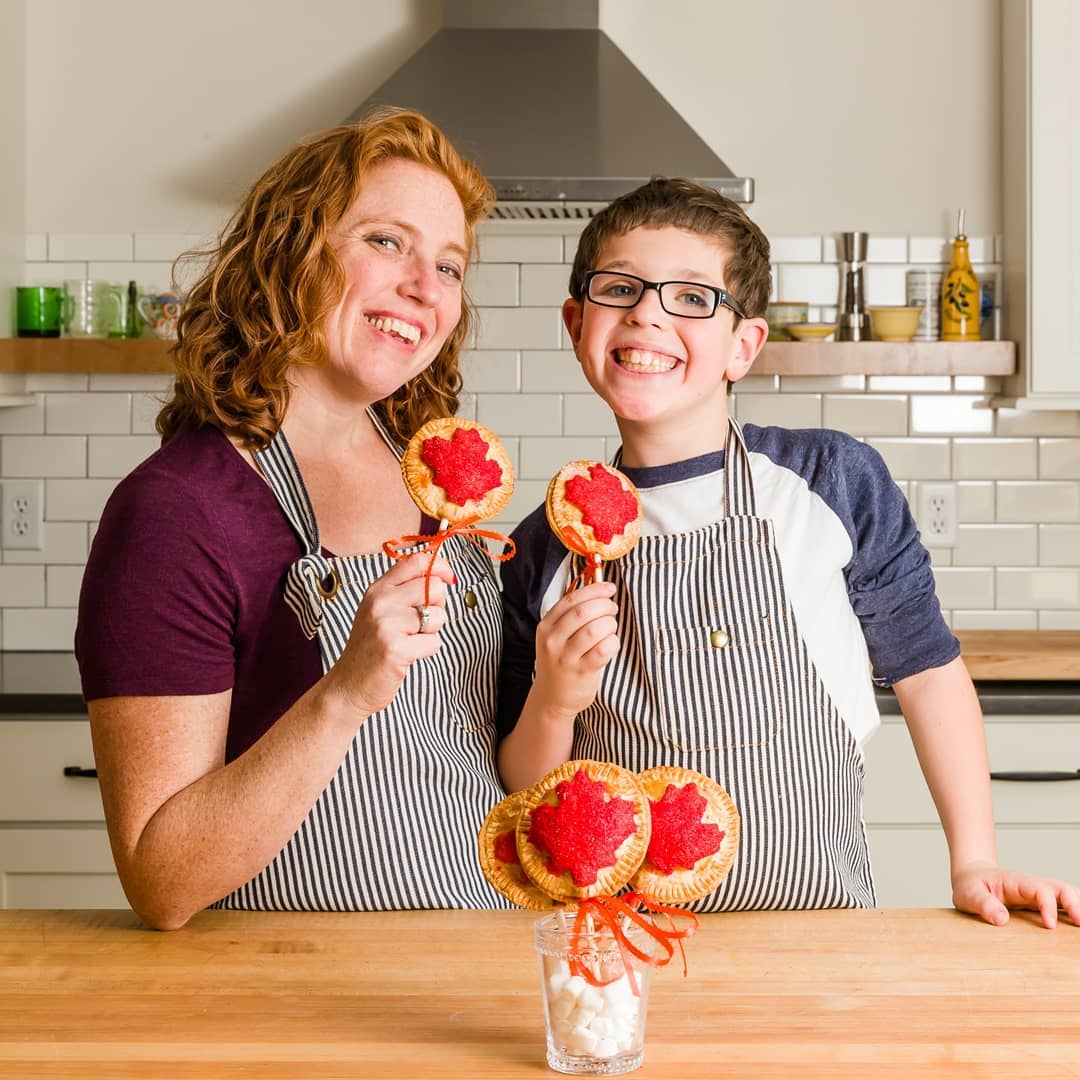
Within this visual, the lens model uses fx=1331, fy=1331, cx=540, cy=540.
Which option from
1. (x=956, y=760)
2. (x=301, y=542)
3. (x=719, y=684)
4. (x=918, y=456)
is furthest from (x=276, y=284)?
(x=918, y=456)

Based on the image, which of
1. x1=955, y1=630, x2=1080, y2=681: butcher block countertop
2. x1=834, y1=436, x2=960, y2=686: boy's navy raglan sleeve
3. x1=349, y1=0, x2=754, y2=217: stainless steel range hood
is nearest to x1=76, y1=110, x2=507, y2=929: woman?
x1=834, y1=436, x2=960, y2=686: boy's navy raglan sleeve

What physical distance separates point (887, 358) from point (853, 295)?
207 mm

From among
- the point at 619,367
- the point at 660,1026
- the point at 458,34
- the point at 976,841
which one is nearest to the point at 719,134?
the point at 458,34

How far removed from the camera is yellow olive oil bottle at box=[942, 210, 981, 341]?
3.27 metres

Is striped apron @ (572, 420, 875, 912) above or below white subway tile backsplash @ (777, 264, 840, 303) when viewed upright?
below

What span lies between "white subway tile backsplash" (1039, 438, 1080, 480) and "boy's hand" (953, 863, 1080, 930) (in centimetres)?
224

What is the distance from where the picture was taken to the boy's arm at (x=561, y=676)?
124 centimetres

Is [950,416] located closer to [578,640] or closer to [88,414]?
[88,414]

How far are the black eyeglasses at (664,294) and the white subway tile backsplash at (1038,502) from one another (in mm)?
2092

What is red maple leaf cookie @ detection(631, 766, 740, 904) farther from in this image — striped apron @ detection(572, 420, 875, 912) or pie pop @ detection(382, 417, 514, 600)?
striped apron @ detection(572, 420, 875, 912)

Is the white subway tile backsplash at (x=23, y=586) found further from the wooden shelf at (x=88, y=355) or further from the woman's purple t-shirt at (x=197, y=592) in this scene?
the woman's purple t-shirt at (x=197, y=592)

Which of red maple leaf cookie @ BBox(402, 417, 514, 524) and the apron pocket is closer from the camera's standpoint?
red maple leaf cookie @ BBox(402, 417, 514, 524)

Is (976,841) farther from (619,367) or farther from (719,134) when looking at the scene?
(719,134)

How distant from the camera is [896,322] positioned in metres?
3.24
